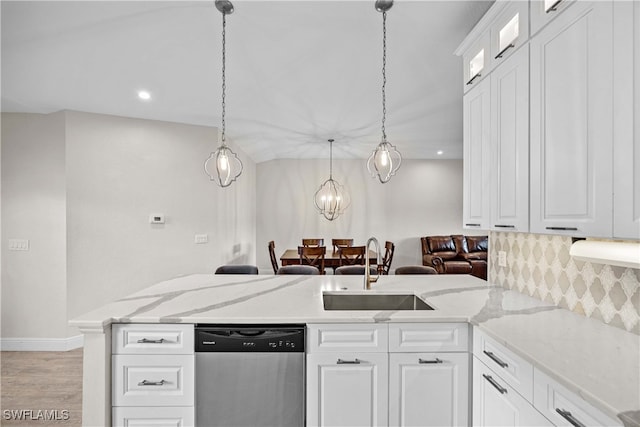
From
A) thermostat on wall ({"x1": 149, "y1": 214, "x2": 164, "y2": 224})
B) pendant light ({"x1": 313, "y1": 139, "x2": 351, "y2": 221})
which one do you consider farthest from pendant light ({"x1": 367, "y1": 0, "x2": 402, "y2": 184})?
pendant light ({"x1": 313, "y1": 139, "x2": 351, "y2": 221})

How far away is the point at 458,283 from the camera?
260 cm

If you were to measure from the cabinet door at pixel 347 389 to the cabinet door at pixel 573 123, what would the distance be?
108 centimetres

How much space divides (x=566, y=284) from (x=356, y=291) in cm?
121

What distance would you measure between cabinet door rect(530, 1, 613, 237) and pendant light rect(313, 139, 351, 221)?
172 inches

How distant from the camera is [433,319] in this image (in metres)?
1.74

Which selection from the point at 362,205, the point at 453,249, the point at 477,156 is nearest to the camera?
the point at 477,156

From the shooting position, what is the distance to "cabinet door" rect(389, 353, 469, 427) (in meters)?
1.73

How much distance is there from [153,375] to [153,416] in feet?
0.68

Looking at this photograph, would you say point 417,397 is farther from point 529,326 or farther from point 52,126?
point 52,126

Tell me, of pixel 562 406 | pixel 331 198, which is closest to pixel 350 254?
pixel 331 198

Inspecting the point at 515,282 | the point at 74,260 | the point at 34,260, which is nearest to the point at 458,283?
the point at 515,282

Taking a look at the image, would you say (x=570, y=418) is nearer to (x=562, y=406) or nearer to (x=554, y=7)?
(x=562, y=406)

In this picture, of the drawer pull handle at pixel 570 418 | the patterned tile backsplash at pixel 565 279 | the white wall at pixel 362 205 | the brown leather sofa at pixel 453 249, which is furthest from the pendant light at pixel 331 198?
the drawer pull handle at pixel 570 418

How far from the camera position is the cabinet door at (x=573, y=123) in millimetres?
1240
